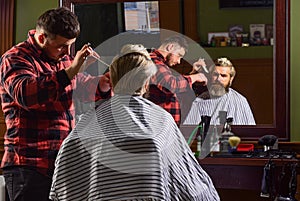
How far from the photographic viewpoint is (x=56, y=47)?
258 cm

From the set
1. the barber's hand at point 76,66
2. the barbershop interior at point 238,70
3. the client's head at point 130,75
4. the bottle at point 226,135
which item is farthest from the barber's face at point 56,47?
the bottle at point 226,135

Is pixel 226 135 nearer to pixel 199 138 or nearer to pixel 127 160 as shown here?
pixel 199 138

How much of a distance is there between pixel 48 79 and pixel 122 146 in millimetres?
519

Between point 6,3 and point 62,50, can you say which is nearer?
point 62,50

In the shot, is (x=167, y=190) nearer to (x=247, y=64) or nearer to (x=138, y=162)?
(x=138, y=162)

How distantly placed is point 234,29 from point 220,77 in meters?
0.30

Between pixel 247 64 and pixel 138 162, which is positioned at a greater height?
pixel 247 64

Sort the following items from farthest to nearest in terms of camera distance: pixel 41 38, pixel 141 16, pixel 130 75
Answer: pixel 141 16 → pixel 41 38 → pixel 130 75

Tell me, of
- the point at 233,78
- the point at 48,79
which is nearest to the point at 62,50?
the point at 48,79

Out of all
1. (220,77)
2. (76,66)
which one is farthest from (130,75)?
(220,77)

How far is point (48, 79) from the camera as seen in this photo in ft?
7.88

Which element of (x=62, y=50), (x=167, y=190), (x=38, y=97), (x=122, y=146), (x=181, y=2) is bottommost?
(x=167, y=190)

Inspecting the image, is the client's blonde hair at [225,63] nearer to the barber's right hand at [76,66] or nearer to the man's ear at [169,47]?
the man's ear at [169,47]

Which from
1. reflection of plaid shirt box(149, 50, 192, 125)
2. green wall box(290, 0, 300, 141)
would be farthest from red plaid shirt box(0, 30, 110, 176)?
green wall box(290, 0, 300, 141)
